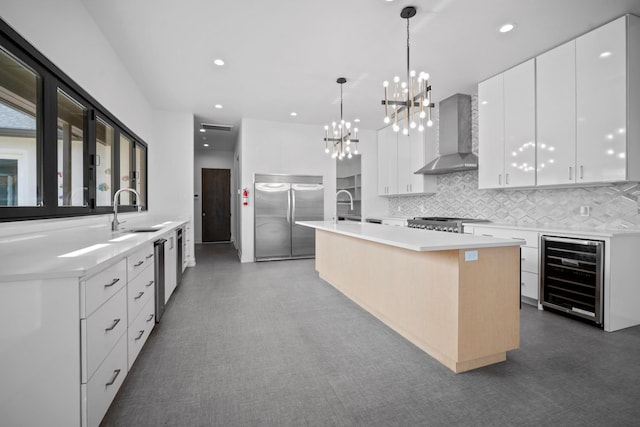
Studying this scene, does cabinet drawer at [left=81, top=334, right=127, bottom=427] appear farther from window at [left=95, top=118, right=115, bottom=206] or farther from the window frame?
window at [left=95, top=118, right=115, bottom=206]

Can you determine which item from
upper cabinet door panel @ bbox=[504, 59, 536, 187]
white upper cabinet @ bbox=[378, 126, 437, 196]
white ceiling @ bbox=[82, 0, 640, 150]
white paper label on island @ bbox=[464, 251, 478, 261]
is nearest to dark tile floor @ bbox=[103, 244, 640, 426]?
white paper label on island @ bbox=[464, 251, 478, 261]

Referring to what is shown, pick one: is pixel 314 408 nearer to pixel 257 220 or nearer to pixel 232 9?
pixel 232 9

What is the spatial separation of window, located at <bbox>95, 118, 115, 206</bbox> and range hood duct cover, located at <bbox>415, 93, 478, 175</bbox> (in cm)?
463

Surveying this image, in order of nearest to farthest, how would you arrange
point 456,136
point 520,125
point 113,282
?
point 113,282 < point 520,125 < point 456,136

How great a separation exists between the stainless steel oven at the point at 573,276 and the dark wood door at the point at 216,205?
8239 millimetres

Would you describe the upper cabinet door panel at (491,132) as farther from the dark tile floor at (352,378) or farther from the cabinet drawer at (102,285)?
the cabinet drawer at (102,285)

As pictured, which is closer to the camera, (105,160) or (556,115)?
(556,115)

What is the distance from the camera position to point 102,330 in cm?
147

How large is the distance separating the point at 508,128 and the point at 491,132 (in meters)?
0.25

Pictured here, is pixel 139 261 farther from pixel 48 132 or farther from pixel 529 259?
pixel 529 259

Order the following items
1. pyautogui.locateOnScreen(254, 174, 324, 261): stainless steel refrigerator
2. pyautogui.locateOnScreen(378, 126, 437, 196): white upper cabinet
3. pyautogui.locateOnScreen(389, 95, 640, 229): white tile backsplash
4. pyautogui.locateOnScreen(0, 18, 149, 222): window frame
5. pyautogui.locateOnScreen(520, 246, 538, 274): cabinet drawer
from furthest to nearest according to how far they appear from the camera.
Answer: pyautogui.locateOnScreen(254, 174, 324, 261): stainless steel refrigerator, pyautogui.locateOnScreen(378, 126, 437, 196): white upper cabinet, pyautogui.locateOnScreen(520, 246, 538, 274): cabinet drawer, pyautogui.locateOnScreen(389, 95, 640, 229): white tile backsplash, pyautogui.locateOnScreen(0, 18, 149, 222): window frame

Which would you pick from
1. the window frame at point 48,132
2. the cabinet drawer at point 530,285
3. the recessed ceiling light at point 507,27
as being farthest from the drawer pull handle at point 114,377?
the recessed ceiling light at point 507,27

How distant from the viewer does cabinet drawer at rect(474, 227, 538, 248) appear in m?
3.29

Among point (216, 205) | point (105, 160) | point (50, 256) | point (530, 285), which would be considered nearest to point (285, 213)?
point (105, 160)
